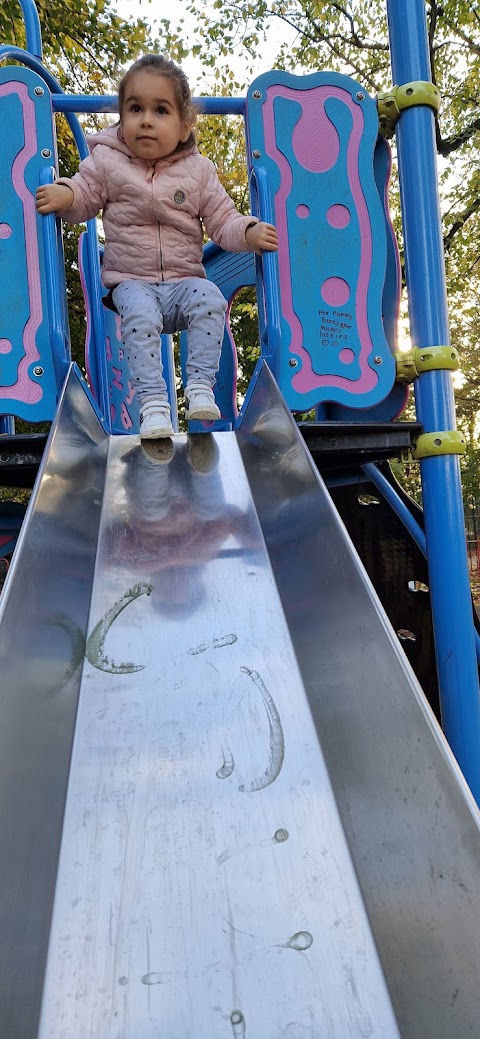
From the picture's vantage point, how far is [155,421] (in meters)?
2.22

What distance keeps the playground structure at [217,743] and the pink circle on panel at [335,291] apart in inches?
10.1

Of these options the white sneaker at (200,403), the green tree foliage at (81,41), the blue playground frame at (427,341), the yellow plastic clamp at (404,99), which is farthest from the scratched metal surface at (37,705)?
the green tree foliage at (81,41)

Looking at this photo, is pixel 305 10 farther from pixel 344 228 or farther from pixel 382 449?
pixel 382 449

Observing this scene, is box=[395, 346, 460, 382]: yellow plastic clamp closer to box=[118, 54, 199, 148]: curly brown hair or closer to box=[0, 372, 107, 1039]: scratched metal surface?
box=[118, 54, 199, 148]: curly brown hair

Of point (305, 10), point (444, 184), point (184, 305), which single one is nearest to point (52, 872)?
point (184, 305)

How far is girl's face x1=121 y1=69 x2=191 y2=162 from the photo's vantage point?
253cm

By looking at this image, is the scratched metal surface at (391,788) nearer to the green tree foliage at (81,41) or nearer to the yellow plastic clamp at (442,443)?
the yellow plastic clamp at (442,443)

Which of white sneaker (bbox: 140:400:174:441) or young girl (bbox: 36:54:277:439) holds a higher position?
young girl (bbox: 36:54:277:439)

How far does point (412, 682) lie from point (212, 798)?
1.05ft

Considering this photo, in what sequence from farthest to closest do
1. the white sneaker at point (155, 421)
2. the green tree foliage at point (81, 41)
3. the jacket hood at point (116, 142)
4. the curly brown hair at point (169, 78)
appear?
the green tree foliage at point (81, 41) < the jacket hood at point (116, 142) < the curly brown hair at point (169, 78) < the white sneaker at point (155, 421)

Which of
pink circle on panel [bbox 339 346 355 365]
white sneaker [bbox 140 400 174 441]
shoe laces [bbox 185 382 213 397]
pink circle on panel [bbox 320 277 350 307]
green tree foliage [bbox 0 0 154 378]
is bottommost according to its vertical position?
white sneaker [bbox 140 400 174 441]

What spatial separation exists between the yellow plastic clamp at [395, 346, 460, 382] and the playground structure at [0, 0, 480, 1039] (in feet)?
0.75

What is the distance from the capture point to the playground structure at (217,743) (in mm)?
817

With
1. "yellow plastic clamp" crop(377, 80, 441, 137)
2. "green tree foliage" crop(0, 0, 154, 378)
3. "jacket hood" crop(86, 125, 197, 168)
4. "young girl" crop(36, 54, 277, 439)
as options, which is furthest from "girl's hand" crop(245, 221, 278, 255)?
"green tree foliage" crop(0, 0, 154, 378)
